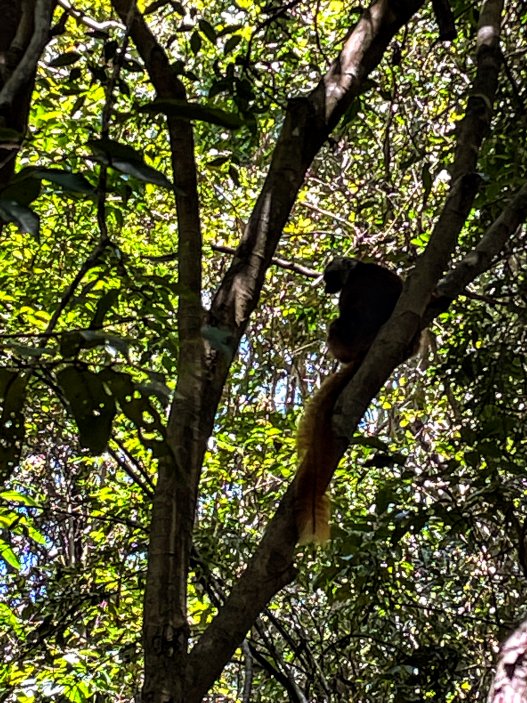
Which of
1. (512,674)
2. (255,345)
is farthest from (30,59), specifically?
(255,345)

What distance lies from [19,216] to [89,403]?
0.26 m

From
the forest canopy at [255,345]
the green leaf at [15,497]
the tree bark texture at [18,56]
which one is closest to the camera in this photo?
the tree bark texture at [18,56]

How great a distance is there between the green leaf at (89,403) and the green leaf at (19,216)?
19 centimetres

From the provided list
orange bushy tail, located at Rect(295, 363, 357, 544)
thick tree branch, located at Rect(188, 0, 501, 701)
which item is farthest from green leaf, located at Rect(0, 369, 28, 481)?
orange bushy tail, located at Rect(295, 363, 357, 544)

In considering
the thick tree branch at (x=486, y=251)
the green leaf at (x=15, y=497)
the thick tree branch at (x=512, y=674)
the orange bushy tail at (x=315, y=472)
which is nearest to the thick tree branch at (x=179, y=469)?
the orange bushy tail at (x=315, y=472)

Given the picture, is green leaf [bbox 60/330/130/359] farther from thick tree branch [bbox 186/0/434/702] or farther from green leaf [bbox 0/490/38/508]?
green leaf [bbox 0/490/38/508]

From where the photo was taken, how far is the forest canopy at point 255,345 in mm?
1265

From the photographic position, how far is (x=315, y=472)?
1852 mm

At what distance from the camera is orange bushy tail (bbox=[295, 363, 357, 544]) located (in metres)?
1.56

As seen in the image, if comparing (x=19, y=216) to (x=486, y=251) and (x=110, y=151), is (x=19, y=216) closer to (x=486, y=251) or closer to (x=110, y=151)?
(x=110, y=151)

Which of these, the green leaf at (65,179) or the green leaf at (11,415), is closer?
the green leaf at (65,179)

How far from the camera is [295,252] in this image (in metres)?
4.96

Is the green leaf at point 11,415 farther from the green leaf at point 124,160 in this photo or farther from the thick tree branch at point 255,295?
the thick tree branch at point 255,295

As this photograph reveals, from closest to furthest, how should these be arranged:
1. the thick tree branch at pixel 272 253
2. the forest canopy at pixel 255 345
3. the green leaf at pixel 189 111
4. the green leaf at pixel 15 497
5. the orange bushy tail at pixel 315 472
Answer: the green leaf at pixel 189 111 → the forest canopy at pixel 255 345 → the thick tree branch at pixel 272 253 → the orange bushy tail at pixel 315 472 → the green leaf at pixel 15 497
